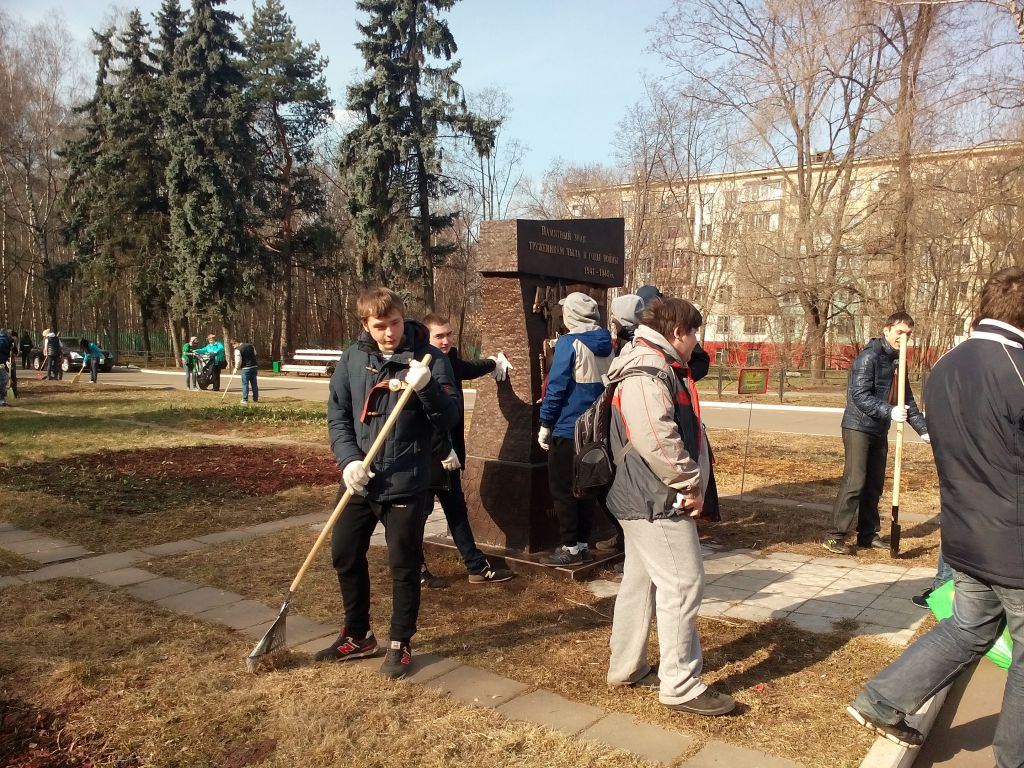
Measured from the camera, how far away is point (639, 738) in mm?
3283

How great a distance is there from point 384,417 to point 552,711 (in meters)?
1.53

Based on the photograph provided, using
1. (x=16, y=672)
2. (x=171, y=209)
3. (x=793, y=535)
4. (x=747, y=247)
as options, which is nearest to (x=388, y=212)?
(x=171, y=209)

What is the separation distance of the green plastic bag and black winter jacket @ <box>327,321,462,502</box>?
2.28m

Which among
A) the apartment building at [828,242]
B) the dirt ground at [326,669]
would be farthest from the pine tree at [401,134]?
the dirt ground at [326,669]

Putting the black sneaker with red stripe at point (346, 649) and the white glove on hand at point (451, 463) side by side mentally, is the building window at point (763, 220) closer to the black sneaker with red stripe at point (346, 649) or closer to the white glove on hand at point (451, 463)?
the white glove on hand at point (451, 463)

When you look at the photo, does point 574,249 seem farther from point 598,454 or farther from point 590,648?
point 590,648

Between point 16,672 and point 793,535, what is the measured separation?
224 inches

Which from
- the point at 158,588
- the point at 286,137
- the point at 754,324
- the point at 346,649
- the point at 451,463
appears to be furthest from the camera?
the point at 286,137

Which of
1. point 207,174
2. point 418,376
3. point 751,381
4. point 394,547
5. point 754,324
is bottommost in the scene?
point 394,547

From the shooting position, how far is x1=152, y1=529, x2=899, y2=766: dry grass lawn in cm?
340

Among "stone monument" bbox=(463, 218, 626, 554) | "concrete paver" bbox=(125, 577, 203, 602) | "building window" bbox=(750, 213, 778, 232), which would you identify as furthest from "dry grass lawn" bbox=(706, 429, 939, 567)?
"building window" bbox=(750, 213, 778, 232)

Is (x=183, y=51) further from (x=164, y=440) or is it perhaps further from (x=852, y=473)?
(x=852, y=473)

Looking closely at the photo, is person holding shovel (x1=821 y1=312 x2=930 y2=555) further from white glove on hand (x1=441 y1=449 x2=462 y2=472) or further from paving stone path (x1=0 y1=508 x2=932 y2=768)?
white glove on hand (x1=441 y1=449 x2=462 y2=472)

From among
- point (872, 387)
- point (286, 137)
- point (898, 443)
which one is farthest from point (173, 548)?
point (286, 137)
